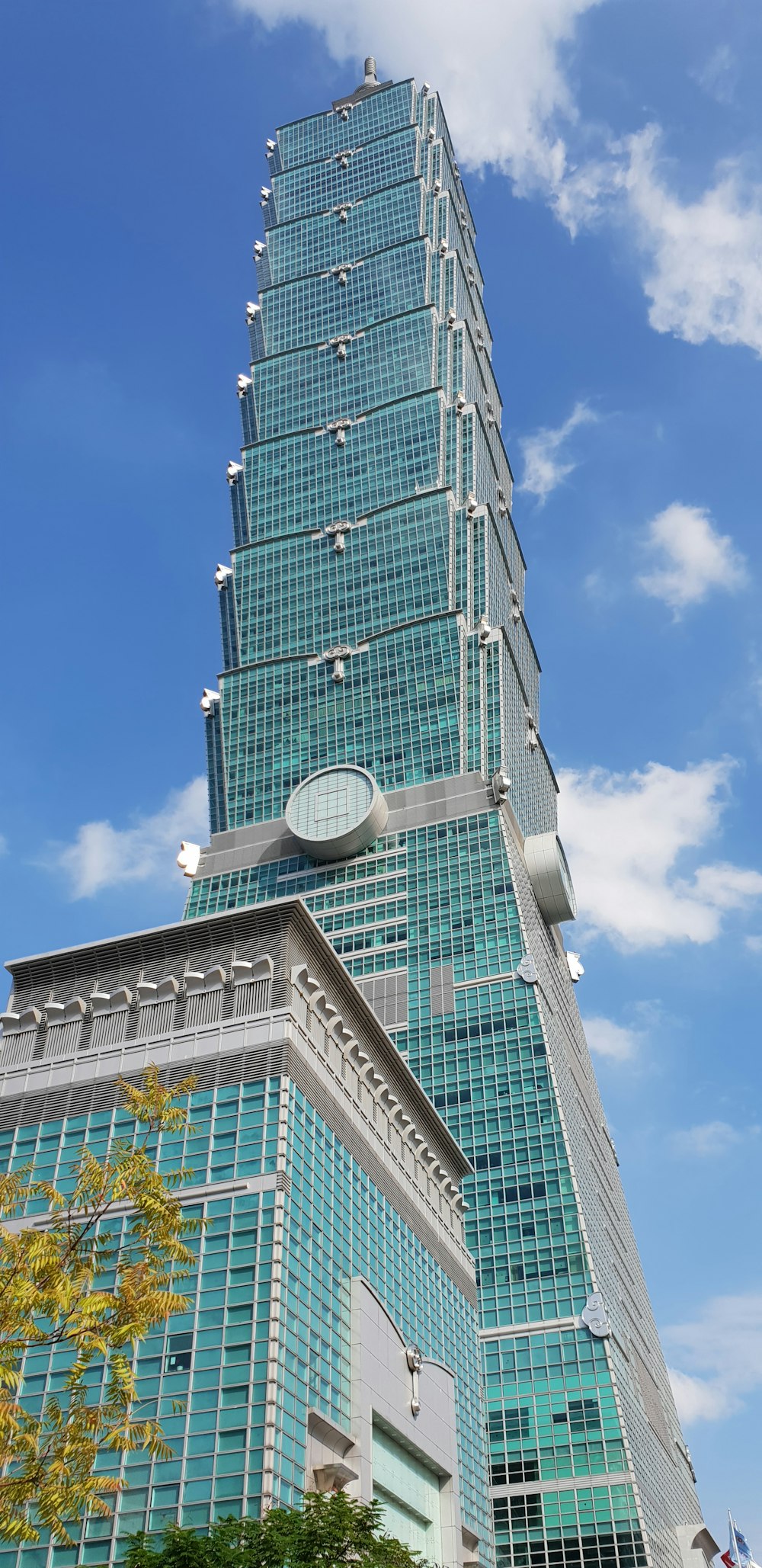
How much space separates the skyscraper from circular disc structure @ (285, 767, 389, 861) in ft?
0.85

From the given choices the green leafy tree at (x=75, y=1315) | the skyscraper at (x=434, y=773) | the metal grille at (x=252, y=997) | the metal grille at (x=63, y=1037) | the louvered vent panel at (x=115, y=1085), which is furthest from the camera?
the skyscraper at (x=434, y=773)

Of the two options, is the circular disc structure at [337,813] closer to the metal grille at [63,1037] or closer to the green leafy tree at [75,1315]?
the metal grille at [63,1037]

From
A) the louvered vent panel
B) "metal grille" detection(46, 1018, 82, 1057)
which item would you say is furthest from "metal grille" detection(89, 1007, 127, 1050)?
the louvered vent panel

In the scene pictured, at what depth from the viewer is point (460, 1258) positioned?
257 feet

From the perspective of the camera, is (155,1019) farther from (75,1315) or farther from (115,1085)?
(75,1315)

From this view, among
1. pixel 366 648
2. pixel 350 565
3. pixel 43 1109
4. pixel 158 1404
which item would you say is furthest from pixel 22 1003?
pixel 350 565

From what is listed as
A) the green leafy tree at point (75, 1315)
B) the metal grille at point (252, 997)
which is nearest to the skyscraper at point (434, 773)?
the metal grille at point (252, 997)

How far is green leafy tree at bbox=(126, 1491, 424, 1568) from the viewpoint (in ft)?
125

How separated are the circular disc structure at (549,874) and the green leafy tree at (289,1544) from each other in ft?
320

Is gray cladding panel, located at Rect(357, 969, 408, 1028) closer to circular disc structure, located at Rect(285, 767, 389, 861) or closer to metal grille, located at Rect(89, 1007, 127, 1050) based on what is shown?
circular disc structure, located at Rect(285, 767, 389, 861)

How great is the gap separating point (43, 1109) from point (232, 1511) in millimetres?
19732

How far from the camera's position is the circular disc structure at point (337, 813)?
13325 cm

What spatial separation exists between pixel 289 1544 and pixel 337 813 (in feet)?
322

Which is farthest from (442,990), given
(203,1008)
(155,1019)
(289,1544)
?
(289,1544)
